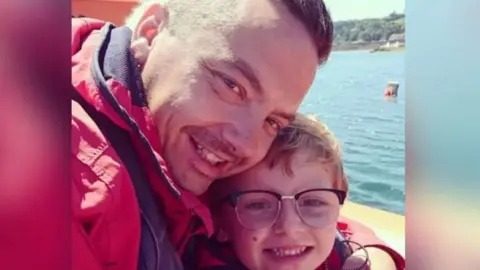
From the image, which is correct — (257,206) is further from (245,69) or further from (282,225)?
(245,69)

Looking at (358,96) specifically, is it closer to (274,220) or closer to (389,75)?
(389,75)

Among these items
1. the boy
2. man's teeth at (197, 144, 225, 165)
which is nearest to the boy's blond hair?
the boy

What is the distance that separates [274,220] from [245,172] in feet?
0.22

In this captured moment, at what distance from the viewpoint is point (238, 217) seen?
0.86m

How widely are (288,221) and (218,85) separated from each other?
20cm

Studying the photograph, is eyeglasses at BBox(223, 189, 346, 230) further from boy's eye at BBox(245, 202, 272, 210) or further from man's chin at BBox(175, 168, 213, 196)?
man's chin at BBox(175, 168, 213, 196)

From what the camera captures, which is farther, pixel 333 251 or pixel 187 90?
pixel 333 251

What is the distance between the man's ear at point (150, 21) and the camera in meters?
0.81

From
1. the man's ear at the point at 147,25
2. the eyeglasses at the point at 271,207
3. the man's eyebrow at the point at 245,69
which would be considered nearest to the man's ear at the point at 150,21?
the man's ear at the point at 147,25

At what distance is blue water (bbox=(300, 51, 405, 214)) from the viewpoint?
3.10 feet

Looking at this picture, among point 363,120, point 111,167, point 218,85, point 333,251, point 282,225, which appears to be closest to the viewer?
point 111,167

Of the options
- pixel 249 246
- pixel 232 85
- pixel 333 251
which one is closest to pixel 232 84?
pixel 232 85

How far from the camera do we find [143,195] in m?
0.69

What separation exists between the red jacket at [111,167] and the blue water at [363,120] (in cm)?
28
